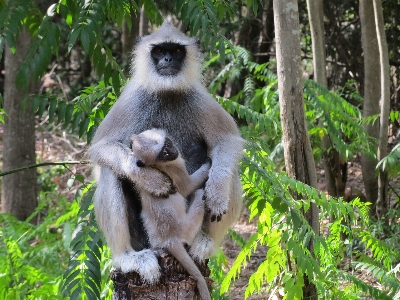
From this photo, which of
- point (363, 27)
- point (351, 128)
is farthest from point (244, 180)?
point (363, 27)

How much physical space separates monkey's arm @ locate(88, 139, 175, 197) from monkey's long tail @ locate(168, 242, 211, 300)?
0.38m

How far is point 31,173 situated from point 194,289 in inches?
241

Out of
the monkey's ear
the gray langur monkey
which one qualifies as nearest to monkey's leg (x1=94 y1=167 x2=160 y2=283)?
the gray langur monkey

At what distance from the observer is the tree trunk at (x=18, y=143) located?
28.1 ft

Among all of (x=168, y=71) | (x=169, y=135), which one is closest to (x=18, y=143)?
(x=169, y=135)

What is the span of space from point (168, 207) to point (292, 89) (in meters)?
2.13

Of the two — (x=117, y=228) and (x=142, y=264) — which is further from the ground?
(x=117, y=228)

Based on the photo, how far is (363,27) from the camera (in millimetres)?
8727

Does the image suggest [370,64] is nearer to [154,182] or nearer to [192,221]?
[192,221]

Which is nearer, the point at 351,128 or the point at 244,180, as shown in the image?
the point at 244,180

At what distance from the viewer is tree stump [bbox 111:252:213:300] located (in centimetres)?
374

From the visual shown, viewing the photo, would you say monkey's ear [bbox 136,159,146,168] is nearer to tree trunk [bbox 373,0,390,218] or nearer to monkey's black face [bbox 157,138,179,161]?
monkey's black face [bbox 157,138,179,161]

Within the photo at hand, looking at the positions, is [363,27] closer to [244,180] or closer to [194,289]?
[244,180]

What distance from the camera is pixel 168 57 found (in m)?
4.23
